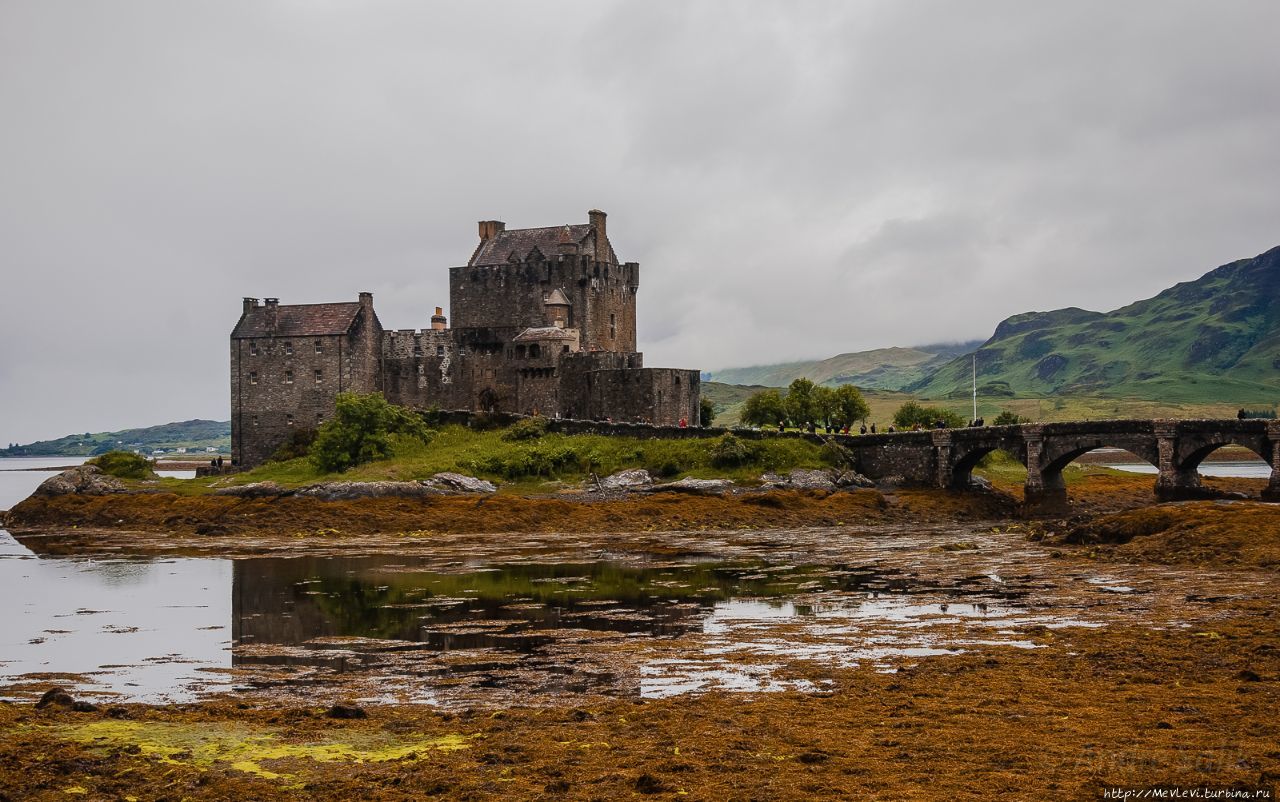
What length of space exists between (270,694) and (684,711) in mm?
7752

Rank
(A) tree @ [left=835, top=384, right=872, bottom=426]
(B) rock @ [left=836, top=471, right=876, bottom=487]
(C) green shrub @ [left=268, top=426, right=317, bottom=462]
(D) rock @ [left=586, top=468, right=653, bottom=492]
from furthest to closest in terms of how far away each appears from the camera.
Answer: (A) tree @ [left=835, top=384, right=872, bottom=426] → (C) green shrub @ [left=268, top=426, right=317, bottom=462] → (B) rock @ [left=836, top=471, right=876, bottom=487] → (D) rock @ [left=586, top=468, right=653, bottom=492]

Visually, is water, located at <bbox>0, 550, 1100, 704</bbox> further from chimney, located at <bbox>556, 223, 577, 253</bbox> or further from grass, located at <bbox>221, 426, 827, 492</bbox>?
chimney, located at <bbox>556, 223, 577, 253</bbox>

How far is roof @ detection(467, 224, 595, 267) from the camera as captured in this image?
296ft

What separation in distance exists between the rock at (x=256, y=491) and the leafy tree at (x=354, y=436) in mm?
4363

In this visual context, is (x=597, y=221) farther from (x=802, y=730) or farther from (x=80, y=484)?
(x=802, y=730)

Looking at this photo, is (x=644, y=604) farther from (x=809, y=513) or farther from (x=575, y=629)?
(x=809, y=513)

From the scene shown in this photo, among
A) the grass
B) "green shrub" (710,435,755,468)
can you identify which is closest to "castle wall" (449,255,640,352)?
the grass

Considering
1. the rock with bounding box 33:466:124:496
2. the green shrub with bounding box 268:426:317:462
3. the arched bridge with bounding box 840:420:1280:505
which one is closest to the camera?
the arched bridge with bounding box 840:420:1280:505

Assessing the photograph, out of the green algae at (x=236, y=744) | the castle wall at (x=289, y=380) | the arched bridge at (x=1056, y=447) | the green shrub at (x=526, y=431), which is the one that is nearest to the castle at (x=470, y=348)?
the castle wall at (x=289, y=380)

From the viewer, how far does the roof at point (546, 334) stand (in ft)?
276

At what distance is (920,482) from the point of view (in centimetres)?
7062

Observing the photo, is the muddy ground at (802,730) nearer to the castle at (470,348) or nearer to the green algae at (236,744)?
the green algae at (236,744)

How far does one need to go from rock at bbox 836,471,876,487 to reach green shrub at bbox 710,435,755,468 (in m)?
5.30

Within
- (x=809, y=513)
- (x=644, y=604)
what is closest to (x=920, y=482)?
(x=809, y=513)
